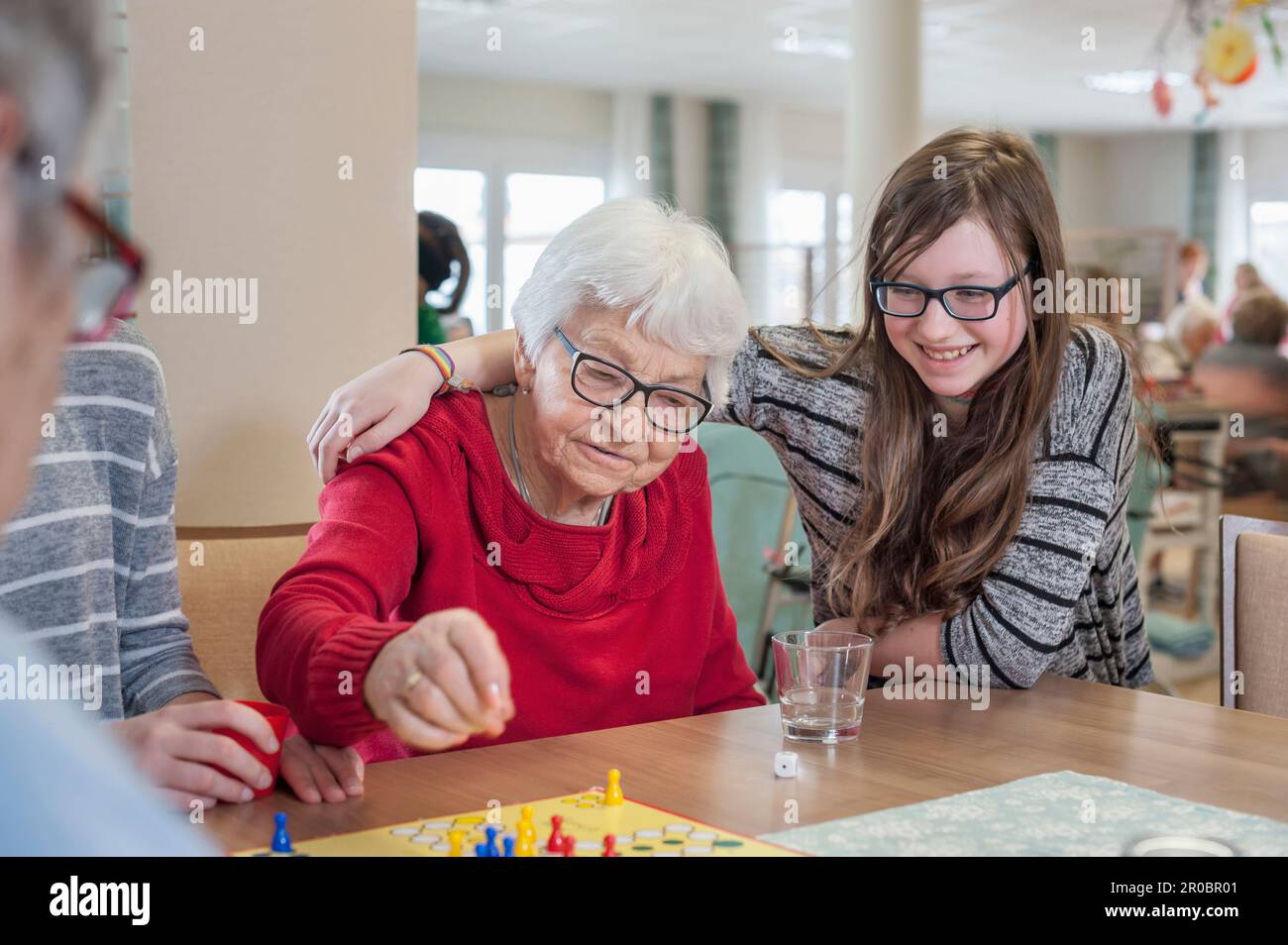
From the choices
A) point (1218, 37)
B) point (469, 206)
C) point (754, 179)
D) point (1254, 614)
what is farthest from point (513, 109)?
point (1254, 614)

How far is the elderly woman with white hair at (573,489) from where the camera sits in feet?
4.91

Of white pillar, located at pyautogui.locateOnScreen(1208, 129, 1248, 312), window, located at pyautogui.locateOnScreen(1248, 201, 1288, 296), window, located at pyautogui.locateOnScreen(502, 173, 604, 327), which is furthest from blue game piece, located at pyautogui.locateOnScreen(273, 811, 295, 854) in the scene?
white pillar, located at pyautogui.locateOnScreen(1208, 129, 1248, 312)

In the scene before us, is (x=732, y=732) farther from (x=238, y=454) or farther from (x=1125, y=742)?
(x=238, y=454)

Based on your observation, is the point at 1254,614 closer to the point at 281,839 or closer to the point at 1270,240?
the point at 281,839

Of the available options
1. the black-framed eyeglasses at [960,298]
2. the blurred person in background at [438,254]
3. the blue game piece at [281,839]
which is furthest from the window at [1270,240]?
Result: the blue game piece at [281,839]

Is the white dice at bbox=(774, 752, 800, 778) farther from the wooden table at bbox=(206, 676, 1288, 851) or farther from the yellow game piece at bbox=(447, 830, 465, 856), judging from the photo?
the yellow game piece at bbox=(447, 830, 465, 856)

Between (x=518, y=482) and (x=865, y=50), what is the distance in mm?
4639

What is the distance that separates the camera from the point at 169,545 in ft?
4.87

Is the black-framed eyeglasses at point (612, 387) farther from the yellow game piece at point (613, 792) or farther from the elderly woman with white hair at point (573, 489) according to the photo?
the yellow game piece at point (613, 792)

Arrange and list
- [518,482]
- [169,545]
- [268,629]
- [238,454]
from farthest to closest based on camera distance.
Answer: [238,454] < [518,482] < [169,545] < [268,629]

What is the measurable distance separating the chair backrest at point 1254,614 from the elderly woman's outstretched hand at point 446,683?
4.32ft

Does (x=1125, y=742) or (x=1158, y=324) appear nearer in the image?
(x=1125, y=742)

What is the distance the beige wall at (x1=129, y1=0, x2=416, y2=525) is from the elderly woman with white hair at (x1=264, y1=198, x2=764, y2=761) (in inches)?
23.0
